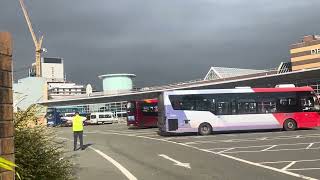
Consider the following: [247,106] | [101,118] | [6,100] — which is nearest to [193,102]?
[247,106]

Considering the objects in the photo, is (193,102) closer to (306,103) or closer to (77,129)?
(306,103)

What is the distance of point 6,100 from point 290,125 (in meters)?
30.8

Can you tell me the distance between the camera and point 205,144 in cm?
2592

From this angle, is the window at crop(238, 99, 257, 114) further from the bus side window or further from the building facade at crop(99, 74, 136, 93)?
the building facade at crop(99, 74, 136, 93)

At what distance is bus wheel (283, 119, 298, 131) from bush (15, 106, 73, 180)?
90.2ft

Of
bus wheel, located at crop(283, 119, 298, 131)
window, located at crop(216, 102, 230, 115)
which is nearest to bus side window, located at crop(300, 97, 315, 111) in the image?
bus wheel, located at crop(283, 119, 298, 131)

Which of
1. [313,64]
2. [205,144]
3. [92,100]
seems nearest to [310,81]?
[313,64]

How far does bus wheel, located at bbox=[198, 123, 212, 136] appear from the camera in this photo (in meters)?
A: 33.2

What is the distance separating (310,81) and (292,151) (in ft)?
337

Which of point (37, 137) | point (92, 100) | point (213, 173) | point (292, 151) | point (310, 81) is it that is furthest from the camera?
point (92, 100)

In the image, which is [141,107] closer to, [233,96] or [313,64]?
Answer: [233,96]

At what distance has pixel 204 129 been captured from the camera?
33.3 metres

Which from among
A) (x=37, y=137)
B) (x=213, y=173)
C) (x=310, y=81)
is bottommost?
(x=213, y=173)

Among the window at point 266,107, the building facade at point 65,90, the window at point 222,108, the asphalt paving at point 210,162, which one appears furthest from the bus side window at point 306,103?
the building facade at point 65,90
